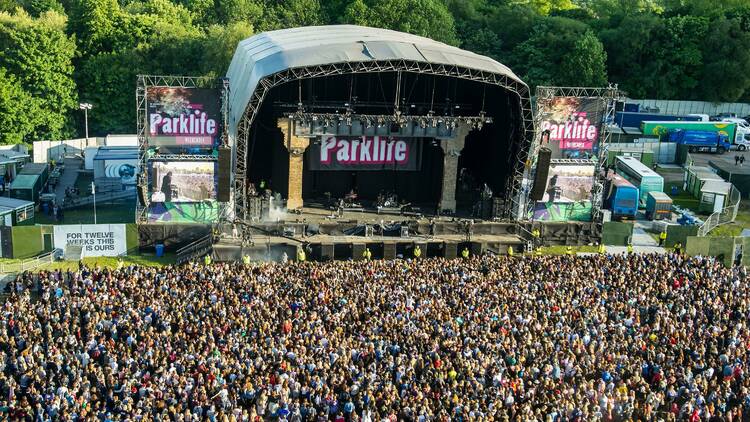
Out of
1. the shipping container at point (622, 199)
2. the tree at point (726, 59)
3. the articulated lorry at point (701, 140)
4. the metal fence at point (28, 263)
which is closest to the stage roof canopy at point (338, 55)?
the metal fence at point (28, 263)

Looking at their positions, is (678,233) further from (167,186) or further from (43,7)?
(43,7)

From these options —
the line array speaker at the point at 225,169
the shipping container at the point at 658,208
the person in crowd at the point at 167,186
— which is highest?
the line array speaker at the point at 225,169

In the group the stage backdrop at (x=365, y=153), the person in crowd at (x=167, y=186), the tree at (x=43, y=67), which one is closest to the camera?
the person in crowd at (x=167, y=186)

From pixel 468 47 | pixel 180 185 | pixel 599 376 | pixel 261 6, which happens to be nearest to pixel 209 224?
pixel 180 185

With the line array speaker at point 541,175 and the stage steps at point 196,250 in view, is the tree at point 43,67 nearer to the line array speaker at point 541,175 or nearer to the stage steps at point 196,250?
the stage steps at point 196,250

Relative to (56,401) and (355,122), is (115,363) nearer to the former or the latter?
(56,401)

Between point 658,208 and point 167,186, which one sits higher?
point 167,186

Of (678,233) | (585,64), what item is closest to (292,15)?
(585,64)
